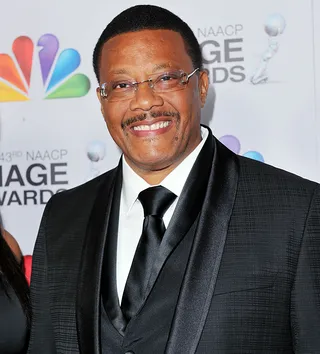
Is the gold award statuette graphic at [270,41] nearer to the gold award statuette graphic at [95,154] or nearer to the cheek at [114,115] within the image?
the gold award statuette graphic at [95,154]

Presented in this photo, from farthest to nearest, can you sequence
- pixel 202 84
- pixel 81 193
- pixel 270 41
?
1. pixel 270 41
2. pixel 81 193
3. pixel 202 84

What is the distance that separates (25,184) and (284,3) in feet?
3.79

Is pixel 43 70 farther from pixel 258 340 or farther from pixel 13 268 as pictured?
pixel 258 340

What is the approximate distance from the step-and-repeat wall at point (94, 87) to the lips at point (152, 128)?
0.83m

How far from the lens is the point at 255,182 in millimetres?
1782

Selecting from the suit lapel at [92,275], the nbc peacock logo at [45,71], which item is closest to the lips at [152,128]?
the suit lapel at [92,275]

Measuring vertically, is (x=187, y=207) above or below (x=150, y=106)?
below

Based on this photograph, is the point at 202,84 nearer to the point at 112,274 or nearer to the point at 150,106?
the point at 150,106

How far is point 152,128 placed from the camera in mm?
1764

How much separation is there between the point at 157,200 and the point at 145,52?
0.37 meters

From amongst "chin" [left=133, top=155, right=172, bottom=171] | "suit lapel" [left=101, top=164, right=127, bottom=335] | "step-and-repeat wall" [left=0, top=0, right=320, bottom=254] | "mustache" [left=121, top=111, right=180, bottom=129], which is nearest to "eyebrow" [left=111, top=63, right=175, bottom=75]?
"mustache" [left=121, top=111, right=180, bottom=129]

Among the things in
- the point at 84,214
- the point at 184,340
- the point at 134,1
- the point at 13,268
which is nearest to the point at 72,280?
the point at 84,214

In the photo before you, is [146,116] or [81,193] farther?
[81,193]

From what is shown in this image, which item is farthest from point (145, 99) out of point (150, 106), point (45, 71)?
point (45, 71)
